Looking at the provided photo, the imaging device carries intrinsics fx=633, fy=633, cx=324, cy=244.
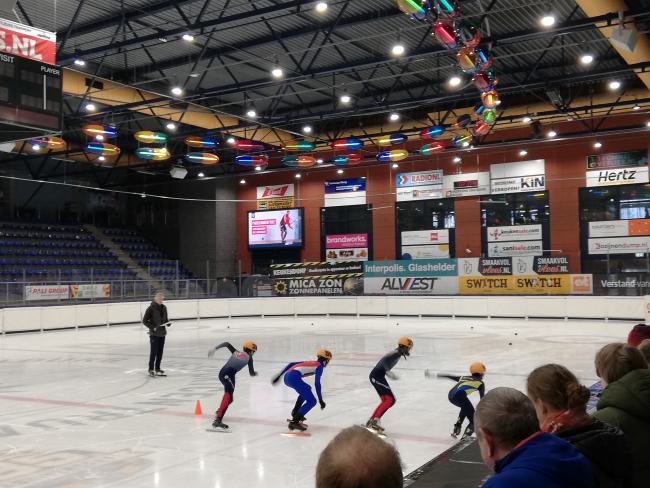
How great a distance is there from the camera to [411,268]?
31797 millimetres

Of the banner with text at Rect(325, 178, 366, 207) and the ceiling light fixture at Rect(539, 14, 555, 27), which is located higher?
the ceiling light fixture at Rect(539, 14, 555, 27)

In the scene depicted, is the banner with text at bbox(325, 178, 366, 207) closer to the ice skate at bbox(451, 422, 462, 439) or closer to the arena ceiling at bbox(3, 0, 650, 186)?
the arena ceiling at bbox(3, 0, 650, 186)

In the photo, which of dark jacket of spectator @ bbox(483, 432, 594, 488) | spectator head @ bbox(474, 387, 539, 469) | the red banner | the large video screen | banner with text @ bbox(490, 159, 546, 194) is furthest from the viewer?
the large video screen

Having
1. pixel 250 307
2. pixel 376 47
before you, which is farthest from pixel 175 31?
pixel 250 307

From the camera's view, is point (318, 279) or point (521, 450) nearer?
point (521, 450)

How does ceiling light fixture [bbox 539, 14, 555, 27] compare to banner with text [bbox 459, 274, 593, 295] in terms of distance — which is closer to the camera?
ceiling light fixture [bbox 539, 14, 555, 27]

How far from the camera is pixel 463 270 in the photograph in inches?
1195

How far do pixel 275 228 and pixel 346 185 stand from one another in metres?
5.37

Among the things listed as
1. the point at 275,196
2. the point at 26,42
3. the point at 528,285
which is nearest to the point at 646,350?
the point at 26,42

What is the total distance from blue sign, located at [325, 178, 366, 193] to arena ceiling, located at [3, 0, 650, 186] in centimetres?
363

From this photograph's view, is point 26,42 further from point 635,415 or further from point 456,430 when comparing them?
point 635,415

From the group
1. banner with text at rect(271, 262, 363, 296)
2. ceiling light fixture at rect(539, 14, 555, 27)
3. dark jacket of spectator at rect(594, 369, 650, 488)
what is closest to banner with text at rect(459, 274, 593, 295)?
banner with text at rect(271, 262, 363, 296)

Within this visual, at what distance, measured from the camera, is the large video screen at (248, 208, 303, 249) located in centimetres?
3859

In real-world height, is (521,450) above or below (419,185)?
below
